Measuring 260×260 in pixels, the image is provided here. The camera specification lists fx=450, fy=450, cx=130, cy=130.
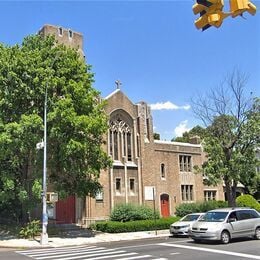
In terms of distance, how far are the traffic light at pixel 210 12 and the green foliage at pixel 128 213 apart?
2400 centimetres

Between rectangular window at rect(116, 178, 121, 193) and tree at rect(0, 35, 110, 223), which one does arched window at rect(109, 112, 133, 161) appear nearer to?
rectangular window at rect(116, 178, 121, 193)

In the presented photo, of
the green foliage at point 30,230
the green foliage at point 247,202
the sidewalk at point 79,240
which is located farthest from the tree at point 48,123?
the green foliage at point 247,202

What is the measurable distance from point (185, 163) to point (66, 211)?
13456mm

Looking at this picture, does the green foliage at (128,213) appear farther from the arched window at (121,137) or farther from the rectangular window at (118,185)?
the arched window at (121,137)

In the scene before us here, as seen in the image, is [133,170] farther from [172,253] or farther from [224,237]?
[172,253]

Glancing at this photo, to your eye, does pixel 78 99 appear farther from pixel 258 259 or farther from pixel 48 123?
pixel 258 259

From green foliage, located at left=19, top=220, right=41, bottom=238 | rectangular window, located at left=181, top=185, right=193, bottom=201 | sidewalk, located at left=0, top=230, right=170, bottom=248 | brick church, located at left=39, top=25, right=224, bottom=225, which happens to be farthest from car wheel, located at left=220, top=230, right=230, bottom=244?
rectangular window, located at left=181, top=185, right=193, bottom=201

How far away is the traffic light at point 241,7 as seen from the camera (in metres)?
7.91

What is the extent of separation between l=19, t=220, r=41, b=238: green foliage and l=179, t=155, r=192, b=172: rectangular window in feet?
61.9

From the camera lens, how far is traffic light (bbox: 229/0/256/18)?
791 cm

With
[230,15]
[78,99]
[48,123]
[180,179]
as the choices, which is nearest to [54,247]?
[48,123]

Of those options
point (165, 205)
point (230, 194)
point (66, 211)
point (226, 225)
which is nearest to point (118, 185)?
point (66, 211)

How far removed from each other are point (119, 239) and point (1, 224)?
8.78m

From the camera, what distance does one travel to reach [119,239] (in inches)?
998
